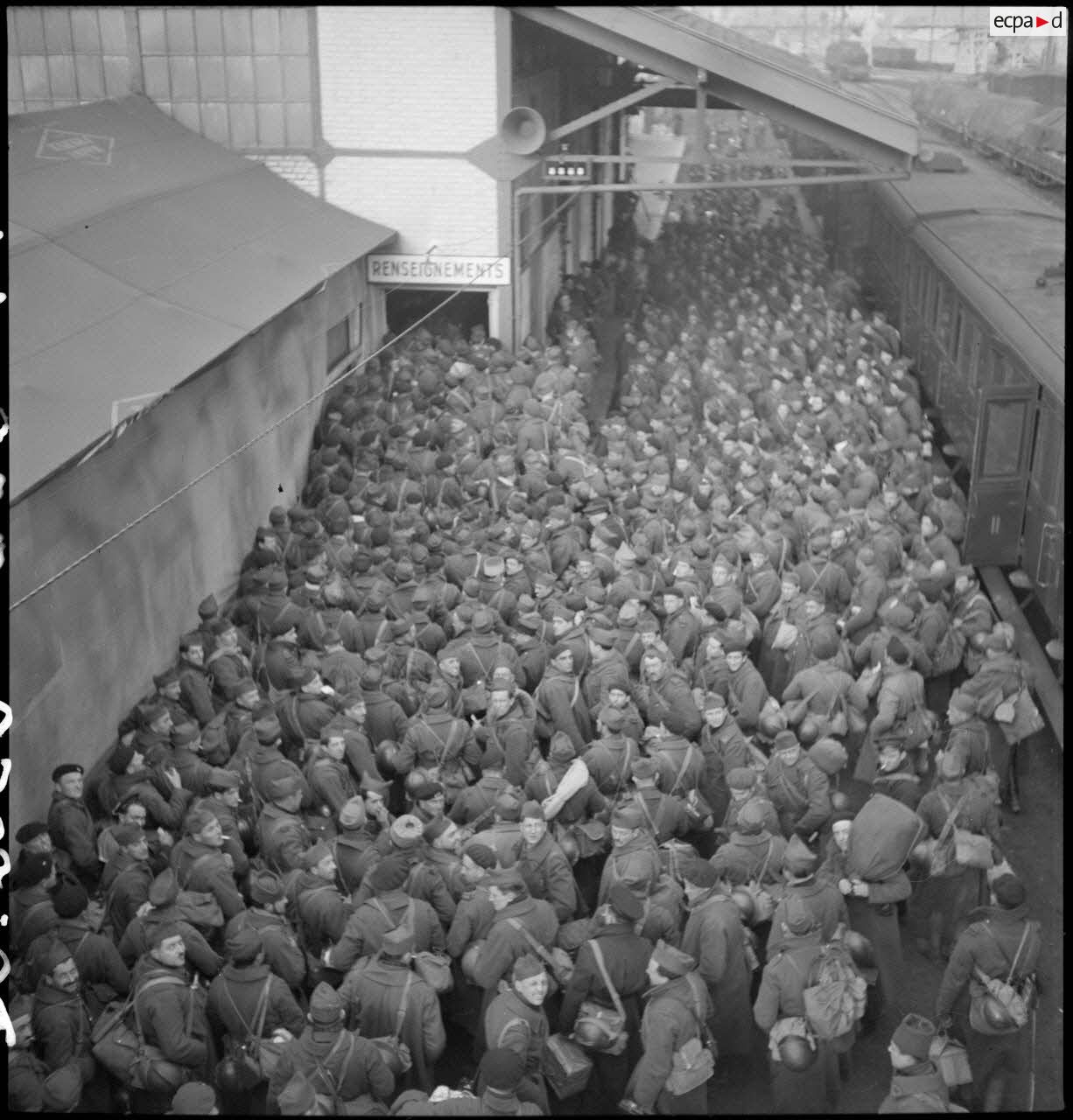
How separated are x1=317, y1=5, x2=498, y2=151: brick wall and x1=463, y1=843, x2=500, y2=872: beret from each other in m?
13.0

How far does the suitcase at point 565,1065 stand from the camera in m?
6.63

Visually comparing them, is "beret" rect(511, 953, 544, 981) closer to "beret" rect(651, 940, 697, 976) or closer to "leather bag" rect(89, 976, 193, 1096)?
"beret" rect(651, 940, 697, 976)

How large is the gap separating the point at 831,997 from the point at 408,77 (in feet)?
47.4

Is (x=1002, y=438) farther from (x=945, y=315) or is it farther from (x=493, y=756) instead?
(x=493, y=756)

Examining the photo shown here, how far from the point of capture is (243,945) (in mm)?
6633

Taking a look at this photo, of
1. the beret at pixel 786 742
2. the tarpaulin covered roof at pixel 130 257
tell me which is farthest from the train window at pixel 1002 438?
the tarpaulin covered roof at pixel 130 257

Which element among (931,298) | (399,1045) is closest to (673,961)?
(399,1045)

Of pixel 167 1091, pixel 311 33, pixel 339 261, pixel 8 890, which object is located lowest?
pixel 167 1091

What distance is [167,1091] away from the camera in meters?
6.41

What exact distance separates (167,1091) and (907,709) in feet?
17.5

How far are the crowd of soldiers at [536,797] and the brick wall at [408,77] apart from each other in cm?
572

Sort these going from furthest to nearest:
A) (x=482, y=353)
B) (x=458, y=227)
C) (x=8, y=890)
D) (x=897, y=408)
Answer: (x=458, y=227) < (x=482, y=353) < (x=897, y=408) < (x=8, y=890)

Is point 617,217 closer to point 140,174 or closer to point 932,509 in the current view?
A: point 140,174

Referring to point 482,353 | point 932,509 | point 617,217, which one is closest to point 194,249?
point 482,353
